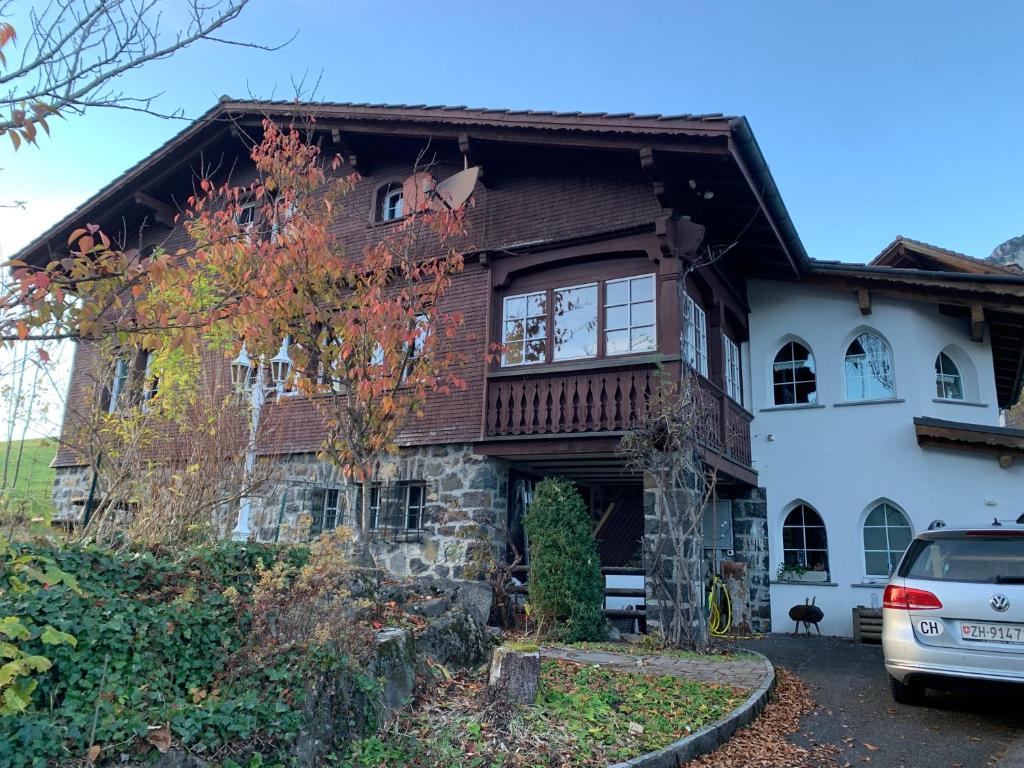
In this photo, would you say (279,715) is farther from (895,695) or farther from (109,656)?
(895,695)

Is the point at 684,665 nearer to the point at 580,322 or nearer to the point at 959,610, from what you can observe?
the point at 959,610

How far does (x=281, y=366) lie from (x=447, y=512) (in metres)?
3.28

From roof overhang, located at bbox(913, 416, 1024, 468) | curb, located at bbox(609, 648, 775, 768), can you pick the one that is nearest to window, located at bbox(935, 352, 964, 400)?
roof overhang, located at bbox(913, 416, 1024, 468)

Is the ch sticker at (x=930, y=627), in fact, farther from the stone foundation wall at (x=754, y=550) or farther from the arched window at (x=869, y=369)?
the arched window at (x=869, y=369)

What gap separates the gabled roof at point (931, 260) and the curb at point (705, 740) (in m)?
9.58

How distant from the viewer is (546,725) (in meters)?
4.73

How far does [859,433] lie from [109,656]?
1132 cm

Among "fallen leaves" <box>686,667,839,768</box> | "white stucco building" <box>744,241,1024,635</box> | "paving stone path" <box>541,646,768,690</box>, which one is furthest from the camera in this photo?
"white stucco building" <box>744,241,1024,635</box>

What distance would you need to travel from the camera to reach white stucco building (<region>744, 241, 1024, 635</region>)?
11148 millimetres

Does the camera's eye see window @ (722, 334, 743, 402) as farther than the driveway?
Yes

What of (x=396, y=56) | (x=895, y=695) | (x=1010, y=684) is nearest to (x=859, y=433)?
(x=895, y=695)

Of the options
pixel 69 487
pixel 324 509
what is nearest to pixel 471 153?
pixel 324 509

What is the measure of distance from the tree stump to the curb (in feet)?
2.87

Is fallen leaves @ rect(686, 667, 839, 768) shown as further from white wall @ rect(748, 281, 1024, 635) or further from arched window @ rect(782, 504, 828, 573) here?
arched window @ rect(782, 504, 828, 573)
